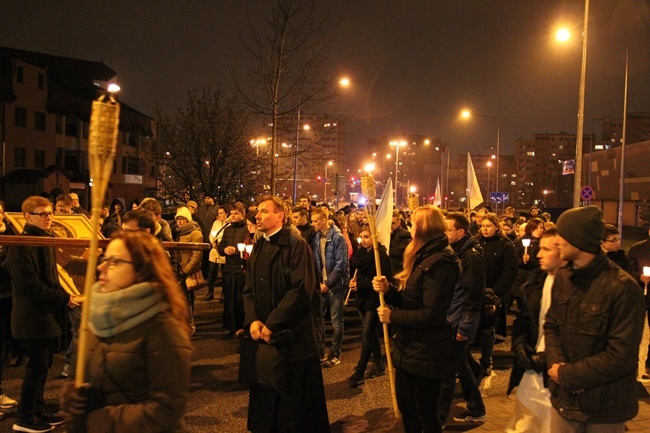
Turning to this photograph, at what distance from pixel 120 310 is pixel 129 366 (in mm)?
259

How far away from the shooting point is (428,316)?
493 cm

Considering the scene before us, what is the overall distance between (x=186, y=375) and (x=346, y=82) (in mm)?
16553

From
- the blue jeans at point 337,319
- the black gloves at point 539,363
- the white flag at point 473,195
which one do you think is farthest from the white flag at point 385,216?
the white flag at point 473,195

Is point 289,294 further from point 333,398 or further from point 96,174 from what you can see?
point 96,174

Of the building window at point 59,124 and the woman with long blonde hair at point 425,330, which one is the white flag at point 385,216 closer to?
the woman with long blonde hair at point 425,330

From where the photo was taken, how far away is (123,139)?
63000mm

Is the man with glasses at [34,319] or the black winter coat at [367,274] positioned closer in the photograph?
the man with glasses at [34,319]

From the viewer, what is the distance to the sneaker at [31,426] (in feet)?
20.0

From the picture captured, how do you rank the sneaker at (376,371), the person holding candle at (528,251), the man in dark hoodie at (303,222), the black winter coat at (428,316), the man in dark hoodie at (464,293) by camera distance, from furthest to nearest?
the person holding candle at (528,251), the man in dark hoodie at (303,222), the sneaker at (376,371), the man in dark hoodie at (464,293), the black winter coat at (428,316)

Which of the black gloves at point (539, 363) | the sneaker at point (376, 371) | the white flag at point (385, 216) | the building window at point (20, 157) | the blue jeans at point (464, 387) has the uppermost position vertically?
the building window at point (20, 157)

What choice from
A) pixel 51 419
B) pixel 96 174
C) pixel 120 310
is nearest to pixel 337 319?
pixel 51 419

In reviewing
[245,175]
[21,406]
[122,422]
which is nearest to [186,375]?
[122,422]

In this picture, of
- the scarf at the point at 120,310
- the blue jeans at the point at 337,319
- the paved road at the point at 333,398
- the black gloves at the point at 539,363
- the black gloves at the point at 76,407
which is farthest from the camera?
the blue jeans at the point at 337,319

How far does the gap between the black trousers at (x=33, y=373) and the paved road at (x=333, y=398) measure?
34 cm
